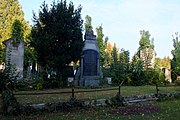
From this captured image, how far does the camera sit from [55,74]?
23797 millimetres

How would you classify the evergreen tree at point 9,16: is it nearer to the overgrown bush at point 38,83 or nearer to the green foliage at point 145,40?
the overgrown bush at point 38,83

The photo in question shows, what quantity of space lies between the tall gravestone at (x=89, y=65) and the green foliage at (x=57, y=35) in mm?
1829

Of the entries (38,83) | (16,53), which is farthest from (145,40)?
(38,83)

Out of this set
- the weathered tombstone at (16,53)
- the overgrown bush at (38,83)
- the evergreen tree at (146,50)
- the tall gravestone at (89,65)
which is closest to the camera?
the overgrown bush at (38,83)

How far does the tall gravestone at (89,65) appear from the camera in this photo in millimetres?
26420

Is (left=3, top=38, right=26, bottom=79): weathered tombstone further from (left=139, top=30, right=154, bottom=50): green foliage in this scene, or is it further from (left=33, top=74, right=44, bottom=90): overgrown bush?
(left=139, top=30, right=154, bottom=50): green foliage

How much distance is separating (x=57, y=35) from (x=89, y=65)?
201 inches

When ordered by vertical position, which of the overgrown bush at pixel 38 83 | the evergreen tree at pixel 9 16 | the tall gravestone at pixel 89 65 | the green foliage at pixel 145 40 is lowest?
the overgrown bush at pixel 38 83

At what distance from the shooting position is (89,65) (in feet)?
89.6

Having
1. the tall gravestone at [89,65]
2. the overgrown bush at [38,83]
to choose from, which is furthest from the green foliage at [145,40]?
the overgrown bush at [38,83]

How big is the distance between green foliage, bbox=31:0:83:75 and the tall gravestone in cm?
183

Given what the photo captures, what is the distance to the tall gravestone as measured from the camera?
26.4m

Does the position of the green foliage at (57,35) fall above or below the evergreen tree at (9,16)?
below

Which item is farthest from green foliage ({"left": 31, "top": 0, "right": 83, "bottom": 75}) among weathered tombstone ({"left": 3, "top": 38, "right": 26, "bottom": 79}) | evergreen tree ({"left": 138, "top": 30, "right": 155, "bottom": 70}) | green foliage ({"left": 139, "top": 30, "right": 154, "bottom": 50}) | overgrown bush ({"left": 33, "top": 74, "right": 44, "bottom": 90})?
green foliage ({"left": 139, "top": 30, "right": 154, "bottom": 50})
